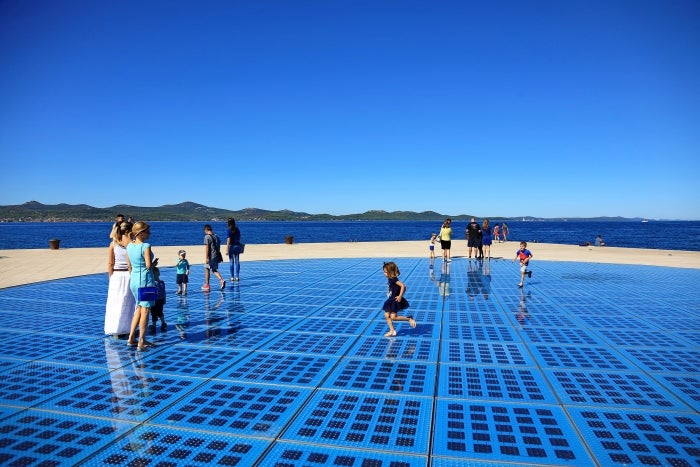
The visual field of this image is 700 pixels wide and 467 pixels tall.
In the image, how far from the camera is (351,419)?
4105 mm

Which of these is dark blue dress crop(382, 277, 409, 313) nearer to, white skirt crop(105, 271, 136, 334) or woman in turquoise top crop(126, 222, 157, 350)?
woman in turquoise top crop(126, 222, 157, 350)

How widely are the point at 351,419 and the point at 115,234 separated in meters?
4.81

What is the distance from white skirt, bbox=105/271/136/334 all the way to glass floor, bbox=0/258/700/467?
0.31m

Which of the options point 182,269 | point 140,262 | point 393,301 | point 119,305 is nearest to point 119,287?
point 119,305

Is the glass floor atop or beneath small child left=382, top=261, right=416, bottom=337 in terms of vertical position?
beneath

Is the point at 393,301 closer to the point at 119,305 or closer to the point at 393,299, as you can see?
the point at 393,299

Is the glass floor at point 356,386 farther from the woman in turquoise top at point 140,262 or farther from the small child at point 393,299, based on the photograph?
the woman in turquoise top at point 140,262

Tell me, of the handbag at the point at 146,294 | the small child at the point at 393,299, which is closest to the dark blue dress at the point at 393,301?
the small child at the point at 393,299

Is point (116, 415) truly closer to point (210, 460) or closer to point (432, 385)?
point (210, 460)

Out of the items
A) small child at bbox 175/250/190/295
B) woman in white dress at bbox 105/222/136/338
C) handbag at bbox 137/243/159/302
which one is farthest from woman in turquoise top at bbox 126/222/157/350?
small child at bbox 175/250/190/295

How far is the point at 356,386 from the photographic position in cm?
487

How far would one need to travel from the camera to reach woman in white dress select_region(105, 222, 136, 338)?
21.0 feet

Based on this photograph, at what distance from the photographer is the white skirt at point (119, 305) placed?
643 centimetres

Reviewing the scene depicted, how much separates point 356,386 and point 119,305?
4.06 meters
